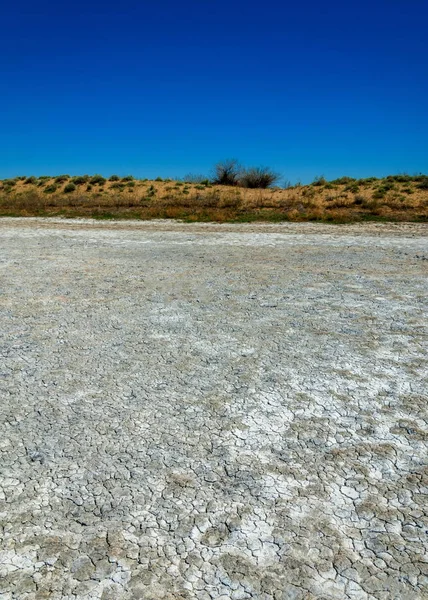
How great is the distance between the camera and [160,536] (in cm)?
270

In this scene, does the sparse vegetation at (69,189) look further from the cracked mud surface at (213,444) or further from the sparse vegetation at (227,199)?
the cracked mud surface at (213,444)

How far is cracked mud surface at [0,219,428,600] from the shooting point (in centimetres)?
249

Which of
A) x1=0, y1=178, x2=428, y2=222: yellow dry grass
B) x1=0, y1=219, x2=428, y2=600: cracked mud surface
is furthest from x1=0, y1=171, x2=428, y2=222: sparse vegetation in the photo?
x1=0, y1=219, x2=428, y2=600: cracked mud surface

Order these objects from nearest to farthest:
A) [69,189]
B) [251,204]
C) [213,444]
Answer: [213,444]
[251,204]
[69,189]

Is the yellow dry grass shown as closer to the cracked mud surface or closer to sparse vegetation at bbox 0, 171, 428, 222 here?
sparse vegetation at bbox 0, 171, 428, 222

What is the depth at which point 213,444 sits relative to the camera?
3562 millimetres

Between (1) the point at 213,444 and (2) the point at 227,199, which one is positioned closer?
(1) the point at 213,444

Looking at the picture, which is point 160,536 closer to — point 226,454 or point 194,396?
point 226,454

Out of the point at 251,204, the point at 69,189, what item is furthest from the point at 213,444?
the point at 69,189

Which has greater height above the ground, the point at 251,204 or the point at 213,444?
the point at 251,204

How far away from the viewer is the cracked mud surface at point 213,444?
98.1 inches

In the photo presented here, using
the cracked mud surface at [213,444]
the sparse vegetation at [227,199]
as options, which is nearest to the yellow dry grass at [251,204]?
the sparse vegetation at [227,199]

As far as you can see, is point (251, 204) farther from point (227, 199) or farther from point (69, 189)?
point (69, 189)

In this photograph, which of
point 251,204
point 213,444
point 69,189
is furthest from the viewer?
point 69,189
